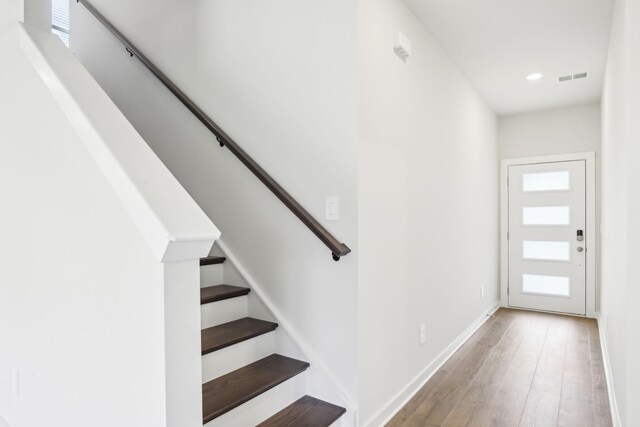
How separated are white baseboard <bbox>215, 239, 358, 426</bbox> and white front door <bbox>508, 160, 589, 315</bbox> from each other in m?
3.98

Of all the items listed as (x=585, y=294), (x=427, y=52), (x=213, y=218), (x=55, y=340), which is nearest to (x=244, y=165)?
(x=213, y=218)

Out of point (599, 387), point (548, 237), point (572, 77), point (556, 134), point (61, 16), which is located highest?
point (61, 16)

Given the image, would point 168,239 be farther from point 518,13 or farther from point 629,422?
point 518,13

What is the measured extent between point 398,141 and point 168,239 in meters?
1.74

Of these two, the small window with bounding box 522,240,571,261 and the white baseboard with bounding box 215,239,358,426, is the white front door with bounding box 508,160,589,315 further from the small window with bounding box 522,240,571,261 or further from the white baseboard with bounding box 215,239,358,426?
the white baseboard with bounding box 215,239,358,426

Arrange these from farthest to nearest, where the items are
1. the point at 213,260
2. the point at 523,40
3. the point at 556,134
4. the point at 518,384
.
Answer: the point at 556,134
the point at 523,40
the point at 518,384
the point at 213,260

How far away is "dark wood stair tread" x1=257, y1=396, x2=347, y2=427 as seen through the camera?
6.24 feet

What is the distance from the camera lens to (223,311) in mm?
2326

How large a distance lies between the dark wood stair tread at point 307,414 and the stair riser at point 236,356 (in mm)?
321

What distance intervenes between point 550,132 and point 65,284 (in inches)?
214

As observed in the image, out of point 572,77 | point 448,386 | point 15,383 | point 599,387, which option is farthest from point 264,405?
point 572,77

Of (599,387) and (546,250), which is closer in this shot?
(599,387)

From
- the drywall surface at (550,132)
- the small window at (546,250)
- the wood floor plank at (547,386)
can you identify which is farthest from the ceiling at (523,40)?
the wood floor plank at (547,386)

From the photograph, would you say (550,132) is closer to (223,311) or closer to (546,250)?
(546,250)
